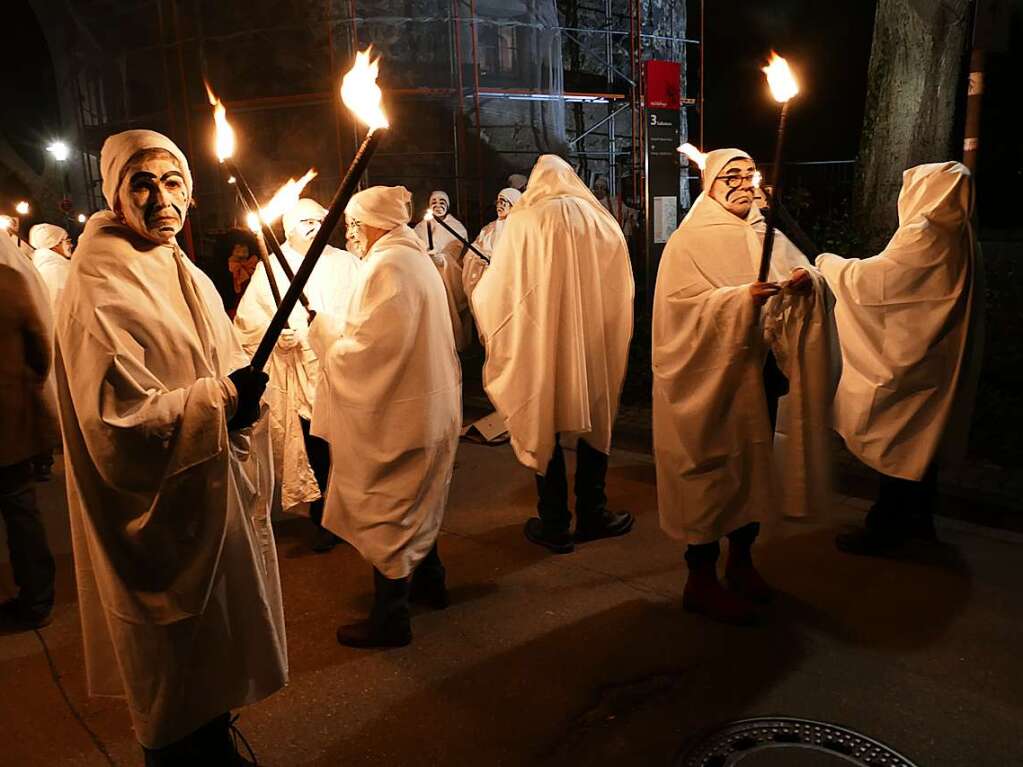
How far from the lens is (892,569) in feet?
15.8

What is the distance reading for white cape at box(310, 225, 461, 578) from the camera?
401 cm

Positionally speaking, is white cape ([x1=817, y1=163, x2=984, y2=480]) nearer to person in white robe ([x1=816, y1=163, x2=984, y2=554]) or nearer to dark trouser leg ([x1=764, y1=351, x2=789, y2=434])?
person in white robe ([x1=816, y1=163, x2=984, y2=554])

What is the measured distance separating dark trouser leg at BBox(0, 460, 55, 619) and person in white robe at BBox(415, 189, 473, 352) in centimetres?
614

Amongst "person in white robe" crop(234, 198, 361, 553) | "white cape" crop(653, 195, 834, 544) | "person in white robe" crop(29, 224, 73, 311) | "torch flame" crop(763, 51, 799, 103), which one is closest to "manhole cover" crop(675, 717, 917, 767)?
"white cape" crop(653, 195, 834, 544)

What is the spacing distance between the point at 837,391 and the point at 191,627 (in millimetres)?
4059

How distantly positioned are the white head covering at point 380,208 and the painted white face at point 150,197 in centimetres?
149

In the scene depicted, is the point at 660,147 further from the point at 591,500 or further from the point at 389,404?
the point at 389,404

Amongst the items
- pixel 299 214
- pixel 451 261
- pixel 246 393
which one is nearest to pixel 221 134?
pixel 246 393

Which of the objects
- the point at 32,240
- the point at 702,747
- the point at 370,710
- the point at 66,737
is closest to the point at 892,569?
the point at 702,747

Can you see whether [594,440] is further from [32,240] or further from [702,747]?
[32,240]

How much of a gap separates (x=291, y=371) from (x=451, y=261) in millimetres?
5452

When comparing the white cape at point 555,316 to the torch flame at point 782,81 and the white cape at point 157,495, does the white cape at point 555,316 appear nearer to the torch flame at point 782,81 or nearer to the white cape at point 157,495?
the torch flame at point 782,81

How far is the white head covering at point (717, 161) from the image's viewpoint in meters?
4.27

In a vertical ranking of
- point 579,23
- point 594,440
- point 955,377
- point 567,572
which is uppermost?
point 579,23
